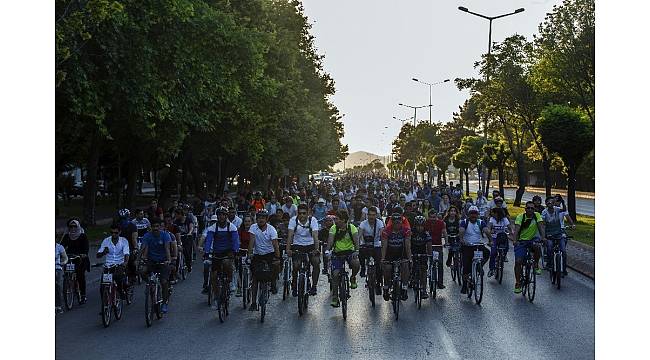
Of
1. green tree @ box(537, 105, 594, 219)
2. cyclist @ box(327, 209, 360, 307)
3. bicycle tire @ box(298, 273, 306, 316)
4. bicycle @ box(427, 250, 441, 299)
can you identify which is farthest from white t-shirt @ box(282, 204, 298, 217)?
green tree @ box(537, 105, 594, 219)

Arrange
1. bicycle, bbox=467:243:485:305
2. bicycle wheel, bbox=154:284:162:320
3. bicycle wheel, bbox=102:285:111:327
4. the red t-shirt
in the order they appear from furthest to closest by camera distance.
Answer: the red t-shirt
bicycle, bbox=467:243:485:305
bicycle wheel, bbox=154:284:162:320
bicycle wheel, bbox=102:285:111:327

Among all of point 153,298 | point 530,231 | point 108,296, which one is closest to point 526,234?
point 530,231

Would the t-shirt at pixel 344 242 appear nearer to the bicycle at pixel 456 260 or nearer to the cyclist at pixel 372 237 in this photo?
the cyclist at pixel 372 237

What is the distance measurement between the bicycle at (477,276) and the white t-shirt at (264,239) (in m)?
Result: 3.59

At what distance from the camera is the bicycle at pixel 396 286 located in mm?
14164

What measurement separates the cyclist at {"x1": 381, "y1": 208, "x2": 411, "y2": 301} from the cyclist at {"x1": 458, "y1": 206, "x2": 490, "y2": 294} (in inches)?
71.5

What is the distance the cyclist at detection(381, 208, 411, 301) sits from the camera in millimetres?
14758

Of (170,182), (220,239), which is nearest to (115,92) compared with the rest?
(220,239)

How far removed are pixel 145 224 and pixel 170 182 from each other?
28652mm

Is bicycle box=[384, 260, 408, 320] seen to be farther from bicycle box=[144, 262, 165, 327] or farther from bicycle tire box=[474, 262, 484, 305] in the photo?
bicycle box=[144, 262, 165, 327]

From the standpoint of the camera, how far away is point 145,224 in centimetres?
1798

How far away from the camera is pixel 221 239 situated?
14664 mm

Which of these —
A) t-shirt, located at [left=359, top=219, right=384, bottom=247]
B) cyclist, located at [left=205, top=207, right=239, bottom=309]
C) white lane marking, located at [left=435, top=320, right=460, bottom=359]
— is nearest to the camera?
white lane marking, located at [left=435, top=320, right=460, bottom=359]
